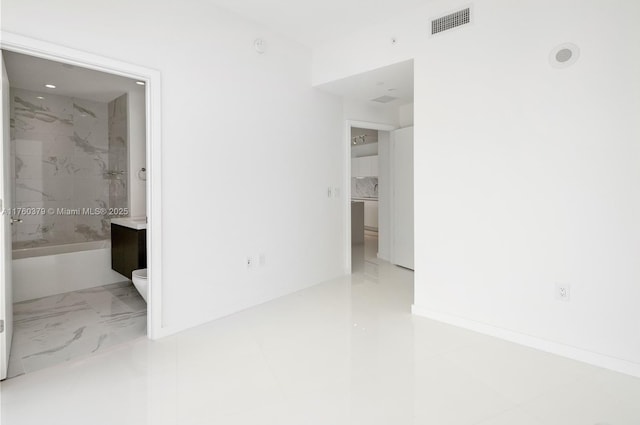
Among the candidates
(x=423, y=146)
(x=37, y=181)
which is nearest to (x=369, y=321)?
(x=423, y=146)

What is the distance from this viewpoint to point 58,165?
5.07 meters

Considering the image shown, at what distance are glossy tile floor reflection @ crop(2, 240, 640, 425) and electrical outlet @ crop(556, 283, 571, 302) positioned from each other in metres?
0.42

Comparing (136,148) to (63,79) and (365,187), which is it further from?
(365,187)

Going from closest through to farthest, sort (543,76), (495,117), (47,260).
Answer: (543,76) → (495,117) → (47,260)

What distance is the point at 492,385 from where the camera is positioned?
220cm

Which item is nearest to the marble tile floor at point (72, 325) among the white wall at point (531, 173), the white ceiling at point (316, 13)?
the white wall at point (531, 173)

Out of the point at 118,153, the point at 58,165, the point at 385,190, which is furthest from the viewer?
the point at 385,190

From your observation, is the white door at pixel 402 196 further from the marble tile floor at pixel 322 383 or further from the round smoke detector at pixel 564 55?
the round smoke detector at pixel 564 55

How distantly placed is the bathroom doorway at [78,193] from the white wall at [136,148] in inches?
0.5

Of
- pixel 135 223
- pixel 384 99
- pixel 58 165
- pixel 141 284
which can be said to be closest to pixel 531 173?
pixel 384 99

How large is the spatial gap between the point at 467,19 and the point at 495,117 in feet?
2.81

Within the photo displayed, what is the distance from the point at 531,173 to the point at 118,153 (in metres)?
5.11

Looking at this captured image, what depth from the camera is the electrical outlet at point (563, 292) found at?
258 cm

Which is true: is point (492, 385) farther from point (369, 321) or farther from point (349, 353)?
point (369, 321)
